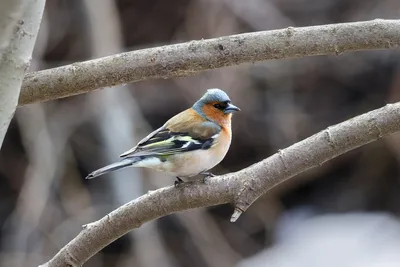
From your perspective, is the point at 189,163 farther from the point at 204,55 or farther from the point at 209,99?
the point at 204,55

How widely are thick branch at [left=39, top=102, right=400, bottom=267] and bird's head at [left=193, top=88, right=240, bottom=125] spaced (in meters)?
0.69

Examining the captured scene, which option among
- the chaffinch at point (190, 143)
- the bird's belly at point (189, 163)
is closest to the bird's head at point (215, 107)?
the chaffinch at point (190, 143)

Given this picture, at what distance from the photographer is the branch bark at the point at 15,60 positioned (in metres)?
0.91

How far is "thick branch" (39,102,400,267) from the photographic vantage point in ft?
4.69

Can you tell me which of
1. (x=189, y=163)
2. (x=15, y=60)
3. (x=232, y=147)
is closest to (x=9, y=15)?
(x=15, y=60)

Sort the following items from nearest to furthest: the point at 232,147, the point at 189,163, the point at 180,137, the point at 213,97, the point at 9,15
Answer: the point at 9,15
the point at 189,163
the point at 180,137
the point at 213,97
the point at 232,147

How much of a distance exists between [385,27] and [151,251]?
89.2 inches

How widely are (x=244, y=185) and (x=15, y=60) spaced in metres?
0.65

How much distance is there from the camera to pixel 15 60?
924 mm

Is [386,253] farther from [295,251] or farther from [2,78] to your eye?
[2,78]

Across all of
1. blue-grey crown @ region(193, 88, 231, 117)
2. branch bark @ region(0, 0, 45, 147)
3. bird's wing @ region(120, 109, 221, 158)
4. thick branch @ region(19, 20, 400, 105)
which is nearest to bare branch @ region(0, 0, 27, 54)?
branch bark @ region(0, 0, 45, 147)

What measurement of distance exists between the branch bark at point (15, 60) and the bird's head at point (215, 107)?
1.24 meters

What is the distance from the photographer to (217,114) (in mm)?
2164

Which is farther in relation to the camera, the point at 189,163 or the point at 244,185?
the point at 189,163
